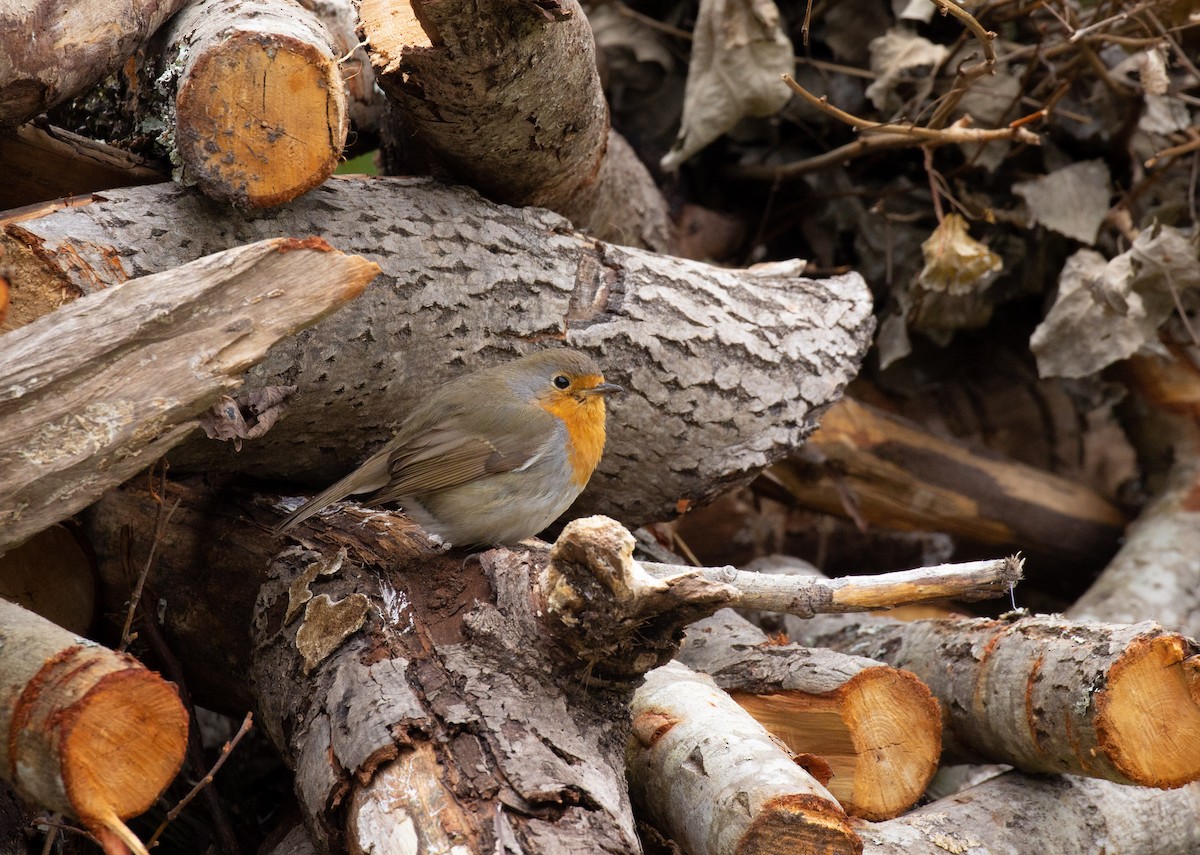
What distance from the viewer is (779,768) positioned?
7.06 ft

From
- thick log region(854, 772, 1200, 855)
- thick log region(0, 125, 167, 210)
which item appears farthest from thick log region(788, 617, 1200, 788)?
thick log region(0, 125, 167, 210)

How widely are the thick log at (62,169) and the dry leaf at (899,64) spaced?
2.91 metres

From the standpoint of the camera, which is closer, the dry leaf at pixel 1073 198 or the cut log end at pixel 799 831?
the cut log end at pixel 799 831

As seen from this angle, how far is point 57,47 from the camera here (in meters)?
2.27

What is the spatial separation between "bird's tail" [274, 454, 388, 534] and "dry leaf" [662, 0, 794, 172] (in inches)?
84.5

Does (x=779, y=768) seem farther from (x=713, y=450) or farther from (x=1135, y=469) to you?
(x=1135, y=469)

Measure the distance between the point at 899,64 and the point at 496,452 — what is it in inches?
100

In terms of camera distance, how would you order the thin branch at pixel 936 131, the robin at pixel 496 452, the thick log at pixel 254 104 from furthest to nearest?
the thin branch at pixel 936 131 → the robin at pixel 496 452 → the thick log at pixel 254 104

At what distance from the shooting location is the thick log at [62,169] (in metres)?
2.68

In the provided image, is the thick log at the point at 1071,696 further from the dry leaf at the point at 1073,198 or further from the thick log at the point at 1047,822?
the dry leaf at the point at 1073,198

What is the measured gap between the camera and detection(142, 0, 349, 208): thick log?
2344 mm

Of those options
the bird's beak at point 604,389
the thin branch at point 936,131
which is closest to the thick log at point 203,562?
the bird's beak at point 604,389

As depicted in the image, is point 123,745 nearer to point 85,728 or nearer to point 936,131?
point 85,728

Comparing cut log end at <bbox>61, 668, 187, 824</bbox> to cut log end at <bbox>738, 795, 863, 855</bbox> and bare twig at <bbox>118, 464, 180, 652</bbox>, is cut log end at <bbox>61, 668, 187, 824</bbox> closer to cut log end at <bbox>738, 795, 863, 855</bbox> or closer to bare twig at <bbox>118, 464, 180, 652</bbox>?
bare twig at <bbox>118, 464, 180, 652</bbox>
